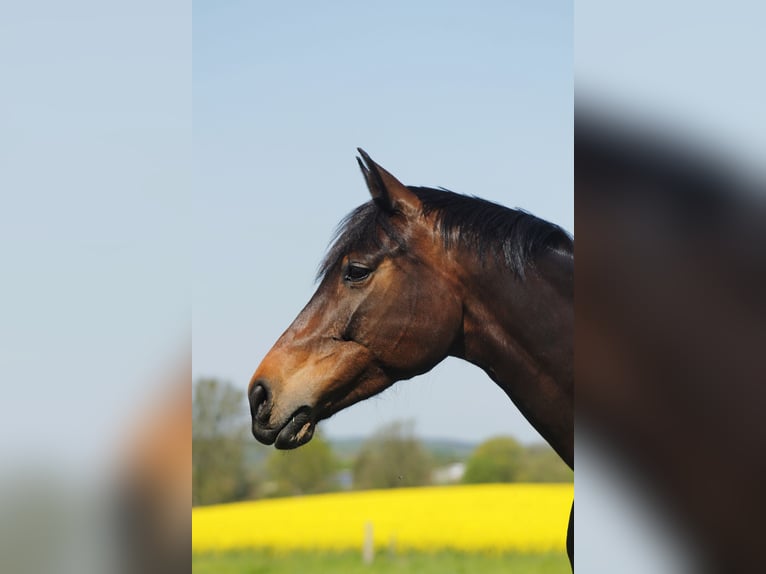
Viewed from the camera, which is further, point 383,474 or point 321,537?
point 383,474

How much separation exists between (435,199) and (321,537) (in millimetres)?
14058

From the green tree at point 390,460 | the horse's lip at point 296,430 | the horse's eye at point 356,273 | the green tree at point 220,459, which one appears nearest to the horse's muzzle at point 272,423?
the horse's lip at point 296,430

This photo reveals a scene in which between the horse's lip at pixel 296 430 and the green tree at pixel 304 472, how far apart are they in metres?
22.0

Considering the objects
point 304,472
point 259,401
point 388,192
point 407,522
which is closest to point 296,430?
point 259,401

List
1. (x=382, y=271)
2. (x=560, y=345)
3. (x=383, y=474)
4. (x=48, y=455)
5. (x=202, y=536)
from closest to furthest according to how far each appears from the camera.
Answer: (x=48, y=455)
(x=560, y=345)
(x=382, y=271)
(x=202, y=536)
(x=383, y=474)

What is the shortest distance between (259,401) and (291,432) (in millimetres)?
169

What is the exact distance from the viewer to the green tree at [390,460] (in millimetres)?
23234

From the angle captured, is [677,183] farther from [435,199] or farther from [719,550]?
[435,199]

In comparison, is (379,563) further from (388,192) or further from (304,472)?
(388,192)

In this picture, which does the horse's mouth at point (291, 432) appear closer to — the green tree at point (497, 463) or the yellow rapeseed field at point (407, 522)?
the yellow rapeseed field at point (407, 522)

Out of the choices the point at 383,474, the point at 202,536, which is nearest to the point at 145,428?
the point at 202,536

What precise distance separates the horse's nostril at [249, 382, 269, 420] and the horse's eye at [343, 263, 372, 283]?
19.9 inches

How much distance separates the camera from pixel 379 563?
48.0ft

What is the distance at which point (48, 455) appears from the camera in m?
0.97
